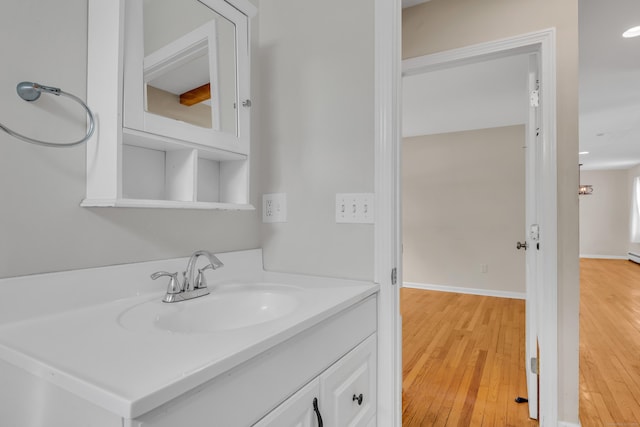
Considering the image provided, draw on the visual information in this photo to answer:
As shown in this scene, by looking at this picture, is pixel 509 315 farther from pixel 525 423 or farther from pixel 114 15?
pixel 114 15

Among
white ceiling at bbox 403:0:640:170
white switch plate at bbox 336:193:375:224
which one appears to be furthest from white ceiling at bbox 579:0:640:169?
white switch plate at bbox 336:193:375:224

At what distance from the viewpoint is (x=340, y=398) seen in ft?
3.15

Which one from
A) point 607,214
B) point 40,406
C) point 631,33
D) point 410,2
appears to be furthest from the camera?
point 607,214

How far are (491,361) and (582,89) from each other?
2915 mm

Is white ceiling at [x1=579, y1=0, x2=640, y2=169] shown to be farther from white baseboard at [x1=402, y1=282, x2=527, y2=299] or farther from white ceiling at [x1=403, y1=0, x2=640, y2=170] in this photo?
white baseboard at [x1=402, y1=282, x2=527, y2=299]

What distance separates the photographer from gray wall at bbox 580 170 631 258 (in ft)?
28.3

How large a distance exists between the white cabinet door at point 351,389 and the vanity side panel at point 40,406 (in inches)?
20.5

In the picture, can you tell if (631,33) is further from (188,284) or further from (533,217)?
(188,284)

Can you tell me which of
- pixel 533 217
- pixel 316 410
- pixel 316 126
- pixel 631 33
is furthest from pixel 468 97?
pixel 316 410

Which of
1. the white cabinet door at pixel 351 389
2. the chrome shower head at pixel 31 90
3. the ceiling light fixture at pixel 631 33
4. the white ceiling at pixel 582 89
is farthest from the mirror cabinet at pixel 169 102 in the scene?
the ceiling light fixture at pixel 631 33

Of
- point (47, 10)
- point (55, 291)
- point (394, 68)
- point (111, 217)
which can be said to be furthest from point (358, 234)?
point (47, 10)

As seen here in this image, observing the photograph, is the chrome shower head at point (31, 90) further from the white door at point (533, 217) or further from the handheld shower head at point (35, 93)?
the white door at point (533, 217)

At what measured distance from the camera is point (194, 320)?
975 mm

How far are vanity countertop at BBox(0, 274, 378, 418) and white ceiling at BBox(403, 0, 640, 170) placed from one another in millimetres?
2145
